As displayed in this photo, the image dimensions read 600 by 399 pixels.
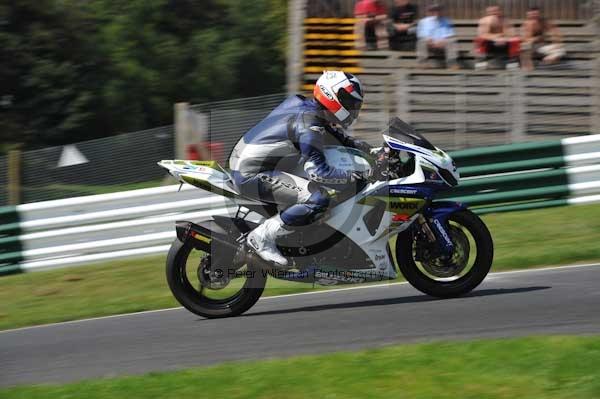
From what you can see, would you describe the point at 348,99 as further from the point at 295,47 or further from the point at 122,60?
the point at 122,60

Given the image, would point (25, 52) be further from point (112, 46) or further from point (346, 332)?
point (346, 332)

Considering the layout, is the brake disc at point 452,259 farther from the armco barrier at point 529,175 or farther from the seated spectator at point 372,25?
the seated spectator at point 372,25

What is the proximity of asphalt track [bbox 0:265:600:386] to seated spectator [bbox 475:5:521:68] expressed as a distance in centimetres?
595

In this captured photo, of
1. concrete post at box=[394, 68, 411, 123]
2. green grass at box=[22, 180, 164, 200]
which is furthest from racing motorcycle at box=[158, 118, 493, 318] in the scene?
concrete post at box=[394, 68, 411, 123]

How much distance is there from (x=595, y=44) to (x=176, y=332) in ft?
30.2

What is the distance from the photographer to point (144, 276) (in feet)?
33.4

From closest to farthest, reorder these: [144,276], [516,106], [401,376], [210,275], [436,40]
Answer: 1. [401,376]
2. [210,275]
3. [144,276]
4. [516,106]
5. [436,40]

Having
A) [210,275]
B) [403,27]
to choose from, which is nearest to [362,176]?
[210,275]

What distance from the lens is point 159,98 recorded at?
27.0 metres

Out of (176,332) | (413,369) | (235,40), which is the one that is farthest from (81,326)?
(235,40)

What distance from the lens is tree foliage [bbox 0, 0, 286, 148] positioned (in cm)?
2250

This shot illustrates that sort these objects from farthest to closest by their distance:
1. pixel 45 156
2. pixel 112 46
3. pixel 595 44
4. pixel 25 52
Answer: pixel 112 46
pixel 25 52
pixel 595 44
pixel 45 156

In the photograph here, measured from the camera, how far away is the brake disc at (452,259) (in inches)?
278

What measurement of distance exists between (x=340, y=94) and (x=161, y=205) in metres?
4.63
